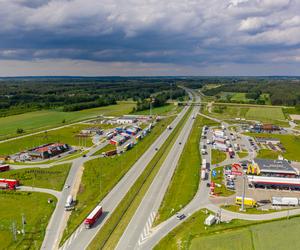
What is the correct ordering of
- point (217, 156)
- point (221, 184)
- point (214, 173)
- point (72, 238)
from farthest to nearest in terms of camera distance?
point (217, 156)
point (214, 173)
point (221, 184)
point (72, 238)

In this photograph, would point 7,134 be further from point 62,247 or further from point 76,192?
point 62,247

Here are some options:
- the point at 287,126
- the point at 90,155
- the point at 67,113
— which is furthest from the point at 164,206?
the point at 67,113

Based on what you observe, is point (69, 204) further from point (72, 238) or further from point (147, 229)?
point (147, 229)

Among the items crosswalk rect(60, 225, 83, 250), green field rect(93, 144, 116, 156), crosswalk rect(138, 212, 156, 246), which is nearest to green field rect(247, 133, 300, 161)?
green field rect(93, 144, 116, 156)

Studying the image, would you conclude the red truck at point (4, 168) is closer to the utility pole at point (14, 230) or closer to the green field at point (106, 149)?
the green field at point (106, 149)

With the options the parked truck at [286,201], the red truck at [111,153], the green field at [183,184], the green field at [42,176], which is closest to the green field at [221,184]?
the green field at [183,184]

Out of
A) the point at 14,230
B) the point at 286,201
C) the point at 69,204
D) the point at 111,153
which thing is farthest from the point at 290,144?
the point at 14,230

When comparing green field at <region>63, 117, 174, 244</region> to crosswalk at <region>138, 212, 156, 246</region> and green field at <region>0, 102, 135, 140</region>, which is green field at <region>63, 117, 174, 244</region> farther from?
green field at <region>0, 102, 135, 140</region>
